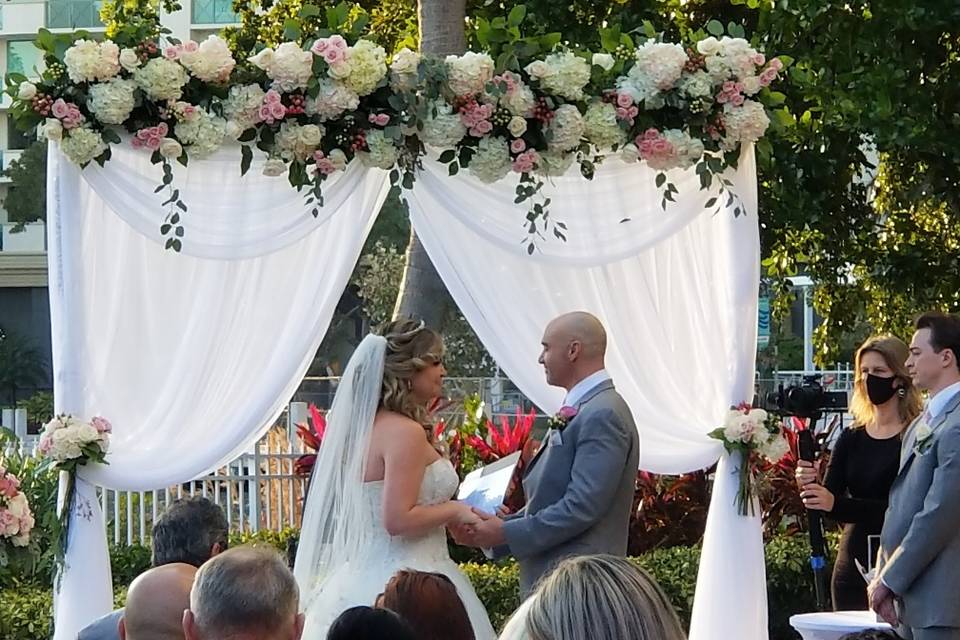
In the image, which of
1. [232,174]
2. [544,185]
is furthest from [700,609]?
[232,174]

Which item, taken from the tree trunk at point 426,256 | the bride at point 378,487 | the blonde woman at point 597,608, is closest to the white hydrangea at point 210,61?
the bride at point 378,487

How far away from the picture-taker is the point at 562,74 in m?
5.95

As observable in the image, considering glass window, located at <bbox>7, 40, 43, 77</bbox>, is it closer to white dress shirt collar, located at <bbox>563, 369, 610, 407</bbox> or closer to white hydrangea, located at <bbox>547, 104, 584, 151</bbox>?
white hydrangea, located at <bbox>547, 104, 584, 151</bbox>

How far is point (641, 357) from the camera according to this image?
6.44 m

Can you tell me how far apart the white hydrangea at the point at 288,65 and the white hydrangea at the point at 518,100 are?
0.84 m

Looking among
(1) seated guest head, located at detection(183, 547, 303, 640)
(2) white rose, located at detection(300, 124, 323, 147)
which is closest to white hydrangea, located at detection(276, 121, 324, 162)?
(2) white rose, located at detection(300, 124, 323, 147)

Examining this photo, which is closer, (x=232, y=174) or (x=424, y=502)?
(x=424, y=502)

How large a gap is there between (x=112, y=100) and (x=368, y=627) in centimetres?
337

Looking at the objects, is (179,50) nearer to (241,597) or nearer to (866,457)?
(241,597)

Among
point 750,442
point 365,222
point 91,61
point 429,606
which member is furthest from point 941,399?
point 91,61

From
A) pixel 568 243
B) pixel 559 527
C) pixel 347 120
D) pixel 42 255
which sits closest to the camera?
pixel 559 527

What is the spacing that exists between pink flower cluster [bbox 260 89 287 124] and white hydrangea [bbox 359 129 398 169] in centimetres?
38

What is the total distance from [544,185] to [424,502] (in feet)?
5.59

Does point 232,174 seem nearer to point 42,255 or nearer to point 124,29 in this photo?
point 124,29
